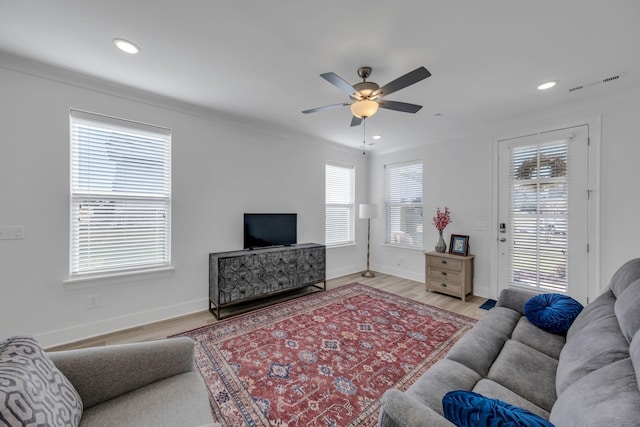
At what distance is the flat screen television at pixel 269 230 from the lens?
3688mm

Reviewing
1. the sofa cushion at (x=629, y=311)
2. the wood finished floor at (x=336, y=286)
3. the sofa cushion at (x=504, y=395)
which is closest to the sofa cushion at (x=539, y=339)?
the sofa cushion at (x=629, y=311)

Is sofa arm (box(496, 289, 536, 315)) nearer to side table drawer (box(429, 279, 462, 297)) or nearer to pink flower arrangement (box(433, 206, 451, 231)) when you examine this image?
side table drawer (box(429, 279, 462, 297))

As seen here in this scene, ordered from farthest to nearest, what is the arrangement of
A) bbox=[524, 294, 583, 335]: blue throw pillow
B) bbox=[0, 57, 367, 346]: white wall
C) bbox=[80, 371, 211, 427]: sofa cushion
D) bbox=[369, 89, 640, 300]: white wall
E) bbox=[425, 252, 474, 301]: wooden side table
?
bbox=[425, 252, 474, 301]: wooden side table, bbox=[369, 89, 640, 300]: white wall, bbox=[0, 57, 367, 346]: white wall, bbox=[524, 294, 583, 335]: blue throw pillow, bbox=[80, 371, 211, 427]: sofa cushion

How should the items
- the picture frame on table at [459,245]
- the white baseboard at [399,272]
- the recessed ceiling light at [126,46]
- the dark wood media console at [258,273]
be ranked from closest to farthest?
the recessed ceiling light at [126,46], the dark wood media console at [258,273], the picture frame on table at [459,245], the white baseboard at [399,272]

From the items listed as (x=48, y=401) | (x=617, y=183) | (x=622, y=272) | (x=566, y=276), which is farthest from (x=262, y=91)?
(x=566, y=276)

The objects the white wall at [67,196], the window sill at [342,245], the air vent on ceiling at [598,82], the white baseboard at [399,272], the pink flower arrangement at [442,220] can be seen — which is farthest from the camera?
the window sill at [342,245]

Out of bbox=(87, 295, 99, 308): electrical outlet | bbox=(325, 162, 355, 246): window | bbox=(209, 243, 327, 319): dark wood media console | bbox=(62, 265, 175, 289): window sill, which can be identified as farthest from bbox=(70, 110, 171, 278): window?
bbox=(325, 162, 355, 246): window

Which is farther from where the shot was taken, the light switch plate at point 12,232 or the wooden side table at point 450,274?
the wooden side table at point 450,274

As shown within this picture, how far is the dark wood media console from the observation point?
10.4 feet

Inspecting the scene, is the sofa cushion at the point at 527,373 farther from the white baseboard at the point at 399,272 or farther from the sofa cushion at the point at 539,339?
the white baseboard at the point at 399,272

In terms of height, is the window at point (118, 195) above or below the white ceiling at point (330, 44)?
below

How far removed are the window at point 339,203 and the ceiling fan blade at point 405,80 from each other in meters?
2.75

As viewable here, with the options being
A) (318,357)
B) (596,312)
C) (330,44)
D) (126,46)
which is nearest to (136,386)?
(318,357)

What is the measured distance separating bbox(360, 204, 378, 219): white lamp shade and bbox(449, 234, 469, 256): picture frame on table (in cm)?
141
